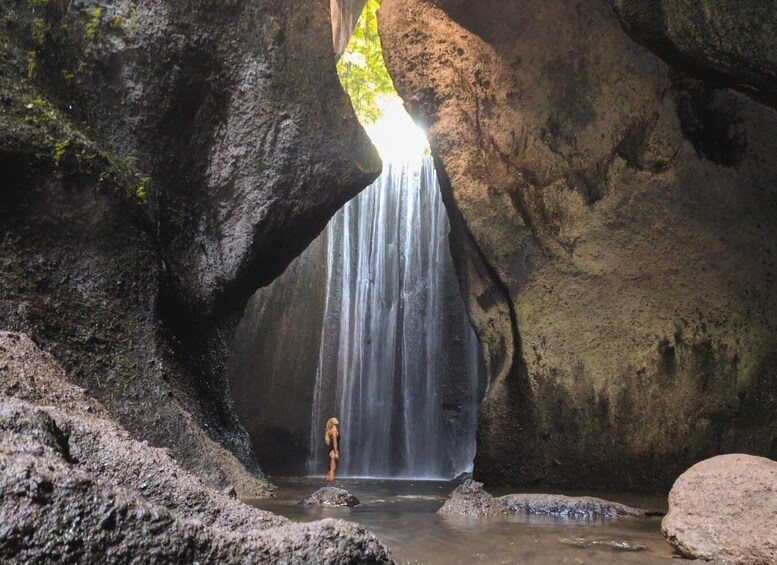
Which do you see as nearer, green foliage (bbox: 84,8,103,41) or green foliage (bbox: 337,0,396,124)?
green foliage (bbox: 84,8,103,41)

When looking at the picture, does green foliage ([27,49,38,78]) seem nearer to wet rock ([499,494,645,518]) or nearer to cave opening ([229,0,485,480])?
wet rock ([499,494,645,518])

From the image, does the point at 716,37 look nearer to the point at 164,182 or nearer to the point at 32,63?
the point at 164,182

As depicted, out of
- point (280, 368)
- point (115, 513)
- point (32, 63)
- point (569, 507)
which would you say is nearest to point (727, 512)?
point (569, 507)

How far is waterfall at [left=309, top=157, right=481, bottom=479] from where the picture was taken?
1426cm

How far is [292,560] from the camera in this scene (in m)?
1.89

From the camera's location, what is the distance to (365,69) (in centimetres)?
1714

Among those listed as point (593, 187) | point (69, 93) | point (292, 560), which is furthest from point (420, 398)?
point (292, 560)

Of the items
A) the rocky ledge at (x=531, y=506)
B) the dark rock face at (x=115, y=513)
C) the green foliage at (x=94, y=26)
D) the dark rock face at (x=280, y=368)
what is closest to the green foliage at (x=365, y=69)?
the dark rock face at (x=280, y=368)

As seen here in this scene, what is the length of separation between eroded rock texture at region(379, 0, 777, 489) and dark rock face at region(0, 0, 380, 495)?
2384mm

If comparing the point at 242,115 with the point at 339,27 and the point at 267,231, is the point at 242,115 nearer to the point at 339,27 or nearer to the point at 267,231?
the point at 267,231

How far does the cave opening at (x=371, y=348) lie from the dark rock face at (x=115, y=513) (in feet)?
34.4

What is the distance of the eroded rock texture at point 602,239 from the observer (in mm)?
8141

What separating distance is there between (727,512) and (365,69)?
49.8ft

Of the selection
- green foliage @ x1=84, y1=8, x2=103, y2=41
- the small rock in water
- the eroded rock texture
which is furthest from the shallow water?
green foliage @ x1=84, y1=8, x2=103, y2=41
